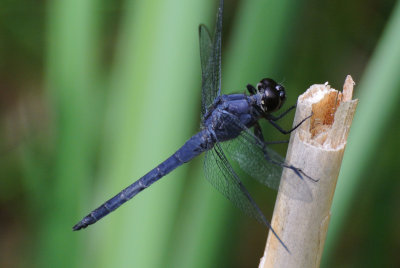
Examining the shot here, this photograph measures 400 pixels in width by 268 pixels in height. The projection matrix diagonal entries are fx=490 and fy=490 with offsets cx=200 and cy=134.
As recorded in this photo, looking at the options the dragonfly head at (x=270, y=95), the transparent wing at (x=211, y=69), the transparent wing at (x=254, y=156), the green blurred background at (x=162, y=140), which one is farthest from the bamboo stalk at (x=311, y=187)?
the transparent wing at (x=211, y=69)

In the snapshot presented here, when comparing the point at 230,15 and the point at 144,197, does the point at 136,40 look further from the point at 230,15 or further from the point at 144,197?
the point at 230,15

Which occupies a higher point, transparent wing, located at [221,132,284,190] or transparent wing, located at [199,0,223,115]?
transparent wing, located at [199,0,223,115]

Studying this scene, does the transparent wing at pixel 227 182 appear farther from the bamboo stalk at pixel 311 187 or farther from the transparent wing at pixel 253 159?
the bamboo stalk at pixel 311 187

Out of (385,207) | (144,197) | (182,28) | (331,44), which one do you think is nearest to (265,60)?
(182,28)

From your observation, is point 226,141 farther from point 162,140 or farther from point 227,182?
point 162,140

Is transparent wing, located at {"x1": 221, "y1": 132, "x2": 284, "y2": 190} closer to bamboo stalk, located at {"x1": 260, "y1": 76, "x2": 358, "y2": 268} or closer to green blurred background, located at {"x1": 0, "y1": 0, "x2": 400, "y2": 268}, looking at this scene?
green blurred background, located at {"x1": 0, "y1": 0, "x2": 400, "y2": 268}

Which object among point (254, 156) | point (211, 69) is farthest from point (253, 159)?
point (211, 69)

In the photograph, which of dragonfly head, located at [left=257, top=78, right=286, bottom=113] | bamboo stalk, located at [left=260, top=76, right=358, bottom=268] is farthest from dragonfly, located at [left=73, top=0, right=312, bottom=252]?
bamboo stalk, located at [left=260, top=76, right=358, bottom=268]
